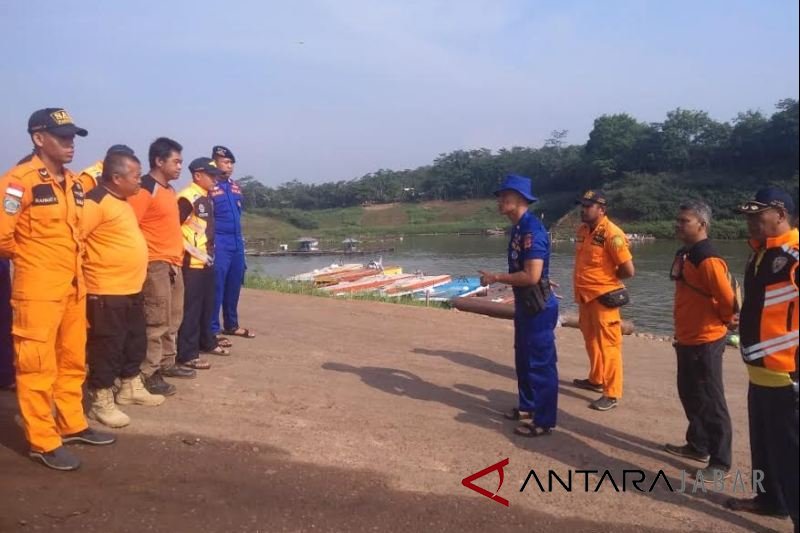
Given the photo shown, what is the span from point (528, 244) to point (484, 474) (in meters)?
1.54

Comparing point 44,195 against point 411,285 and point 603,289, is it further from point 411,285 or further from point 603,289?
point 411,285

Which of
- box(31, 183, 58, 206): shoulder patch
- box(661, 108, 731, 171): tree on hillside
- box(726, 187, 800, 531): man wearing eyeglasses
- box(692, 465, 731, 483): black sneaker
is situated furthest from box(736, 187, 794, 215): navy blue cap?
box(661, 108, 731, 171): tree on hillside

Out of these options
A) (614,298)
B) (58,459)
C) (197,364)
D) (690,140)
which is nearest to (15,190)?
(58,459)

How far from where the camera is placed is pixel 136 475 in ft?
11.4

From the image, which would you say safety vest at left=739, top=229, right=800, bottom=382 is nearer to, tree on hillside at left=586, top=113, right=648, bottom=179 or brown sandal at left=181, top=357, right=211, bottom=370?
brown sandal at left=181, top=357, right=211, bottom=370

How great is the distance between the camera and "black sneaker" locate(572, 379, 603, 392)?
5.67 meters

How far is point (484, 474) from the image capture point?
3795mm

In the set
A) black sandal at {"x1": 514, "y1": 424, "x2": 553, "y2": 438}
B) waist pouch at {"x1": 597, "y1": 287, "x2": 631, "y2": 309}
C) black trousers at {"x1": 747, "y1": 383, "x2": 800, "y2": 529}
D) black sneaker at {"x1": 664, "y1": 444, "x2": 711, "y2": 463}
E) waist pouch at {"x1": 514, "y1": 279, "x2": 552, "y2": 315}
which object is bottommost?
black sneaker at {"x1": 664, "y1": 444, "x2": 711, "y2": 463}

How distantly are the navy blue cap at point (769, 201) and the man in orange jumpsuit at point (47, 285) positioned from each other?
12.0ft

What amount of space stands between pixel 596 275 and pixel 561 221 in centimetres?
5395

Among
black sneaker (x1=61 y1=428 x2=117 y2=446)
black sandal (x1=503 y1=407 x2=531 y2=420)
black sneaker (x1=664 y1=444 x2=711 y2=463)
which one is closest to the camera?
black sneaker (x1=61 y1=428 x2=117 y2=446)

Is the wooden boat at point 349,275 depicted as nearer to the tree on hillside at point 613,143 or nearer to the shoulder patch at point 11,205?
the shoulder patch at point 11,205

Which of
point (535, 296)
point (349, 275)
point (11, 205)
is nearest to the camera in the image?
point (11, 205)

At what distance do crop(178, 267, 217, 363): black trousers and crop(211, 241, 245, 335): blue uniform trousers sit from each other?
22.1 inches
